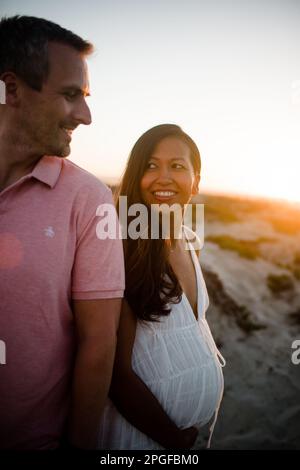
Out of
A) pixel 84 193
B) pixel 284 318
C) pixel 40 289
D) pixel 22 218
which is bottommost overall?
pixel 284 318

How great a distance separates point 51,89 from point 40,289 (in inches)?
37.2

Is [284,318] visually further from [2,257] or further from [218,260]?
[2,257]

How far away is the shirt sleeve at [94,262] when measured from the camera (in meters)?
1.44

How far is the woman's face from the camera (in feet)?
7.80

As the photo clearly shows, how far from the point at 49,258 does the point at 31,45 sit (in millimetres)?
1054

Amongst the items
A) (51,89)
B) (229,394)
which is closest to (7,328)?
(51,89)

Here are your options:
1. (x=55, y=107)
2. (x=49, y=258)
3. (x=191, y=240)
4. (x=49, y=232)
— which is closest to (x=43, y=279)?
(x=49, y=258)

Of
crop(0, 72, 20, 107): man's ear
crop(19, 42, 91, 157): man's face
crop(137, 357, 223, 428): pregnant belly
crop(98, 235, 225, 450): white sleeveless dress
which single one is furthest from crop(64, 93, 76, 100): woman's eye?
crop(137, 357, 223, 428): pregnant belly

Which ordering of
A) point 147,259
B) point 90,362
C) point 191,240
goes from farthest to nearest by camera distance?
point 191,240, point 147,259, point 90,362

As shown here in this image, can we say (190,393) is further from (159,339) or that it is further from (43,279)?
(43,279)

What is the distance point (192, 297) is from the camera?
2500mm

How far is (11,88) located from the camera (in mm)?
1578

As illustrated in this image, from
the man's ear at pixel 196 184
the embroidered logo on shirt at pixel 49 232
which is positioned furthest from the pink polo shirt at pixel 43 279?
the man's ear at pixel 196 184

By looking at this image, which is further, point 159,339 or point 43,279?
point 159,339
